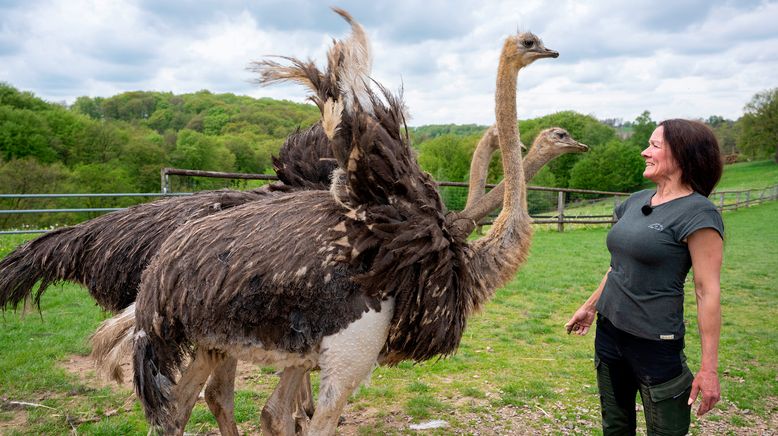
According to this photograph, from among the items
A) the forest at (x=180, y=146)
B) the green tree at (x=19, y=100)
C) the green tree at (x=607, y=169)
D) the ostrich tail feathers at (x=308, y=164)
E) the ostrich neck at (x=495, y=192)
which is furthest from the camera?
the green tree at (x=607, y=169)

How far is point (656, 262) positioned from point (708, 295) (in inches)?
7.7

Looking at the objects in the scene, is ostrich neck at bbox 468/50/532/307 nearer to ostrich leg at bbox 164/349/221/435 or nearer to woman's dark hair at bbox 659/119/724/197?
woman's dark hair at bbox 659/119/724/197

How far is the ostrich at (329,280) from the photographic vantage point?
2.06 m

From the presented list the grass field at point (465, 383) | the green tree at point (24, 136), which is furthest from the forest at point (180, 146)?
the grass field at point (465, 383)

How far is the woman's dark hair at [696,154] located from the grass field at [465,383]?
939 mm

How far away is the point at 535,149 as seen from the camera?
3.57 m

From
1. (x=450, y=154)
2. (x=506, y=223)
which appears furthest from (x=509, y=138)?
(x=450, y=154)

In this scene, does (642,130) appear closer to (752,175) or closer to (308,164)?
(752,175)

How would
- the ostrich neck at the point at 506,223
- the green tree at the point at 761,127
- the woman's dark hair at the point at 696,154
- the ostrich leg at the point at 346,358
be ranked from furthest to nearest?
the green tree at the point at 761,127 < the ostrich neck at the point at 506,223 < the ostrich leg at the point at 346,358 < the woman's dark hair at the point at 696,154

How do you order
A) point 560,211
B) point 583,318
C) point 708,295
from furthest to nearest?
point 560,211
point 583,318
point 708,295

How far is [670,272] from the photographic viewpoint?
198 centimetres

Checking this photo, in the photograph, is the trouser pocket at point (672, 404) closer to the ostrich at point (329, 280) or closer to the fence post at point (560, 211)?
the ostrich at point (329, 280)

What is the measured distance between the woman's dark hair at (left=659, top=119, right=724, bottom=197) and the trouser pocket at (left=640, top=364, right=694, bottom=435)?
698 mm

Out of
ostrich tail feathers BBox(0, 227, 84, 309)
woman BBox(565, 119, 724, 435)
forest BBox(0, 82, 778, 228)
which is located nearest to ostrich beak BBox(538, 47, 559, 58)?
woman BBox(565, 119, 724, 435)
